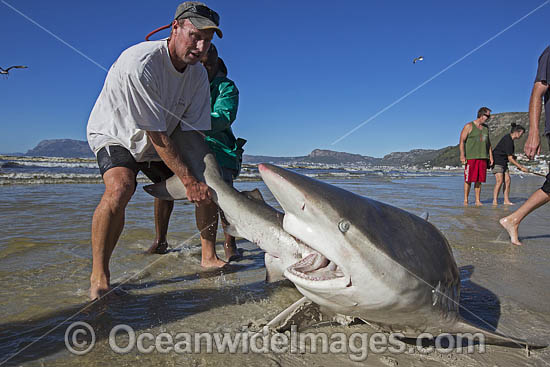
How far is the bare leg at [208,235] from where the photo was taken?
3346 millimetres

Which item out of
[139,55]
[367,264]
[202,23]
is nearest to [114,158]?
[139,55]

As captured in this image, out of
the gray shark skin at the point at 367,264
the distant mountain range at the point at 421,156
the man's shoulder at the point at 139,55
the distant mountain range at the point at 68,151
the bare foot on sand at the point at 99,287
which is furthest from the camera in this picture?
the distant mountain range at the point at 68,151

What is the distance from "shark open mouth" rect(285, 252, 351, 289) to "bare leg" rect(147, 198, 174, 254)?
7.35 ft

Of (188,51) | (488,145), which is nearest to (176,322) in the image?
(188,51)

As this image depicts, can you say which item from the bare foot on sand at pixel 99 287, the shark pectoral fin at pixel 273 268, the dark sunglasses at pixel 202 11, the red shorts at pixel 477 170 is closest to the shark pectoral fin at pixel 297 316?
the shark pectoral fin at pixel 273 268

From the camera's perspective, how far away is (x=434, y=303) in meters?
1.66

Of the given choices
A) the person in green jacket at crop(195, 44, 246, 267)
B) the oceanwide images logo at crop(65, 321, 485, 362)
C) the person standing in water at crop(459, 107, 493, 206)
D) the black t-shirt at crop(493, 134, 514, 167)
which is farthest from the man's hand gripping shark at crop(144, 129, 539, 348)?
the black t-shirt at crop(493, 134, 514, 167)

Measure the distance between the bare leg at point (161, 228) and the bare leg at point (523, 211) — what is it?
13.0 ft

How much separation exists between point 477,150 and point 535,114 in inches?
196

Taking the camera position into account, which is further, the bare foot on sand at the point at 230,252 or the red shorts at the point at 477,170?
the red shorts at the point at 477,170

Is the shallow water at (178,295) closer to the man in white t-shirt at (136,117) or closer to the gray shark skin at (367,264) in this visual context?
the gray shark skin at (367,264)

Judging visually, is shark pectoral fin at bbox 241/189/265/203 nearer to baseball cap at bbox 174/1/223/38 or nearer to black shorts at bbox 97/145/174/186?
black shorts at bbox 97/145/174/186

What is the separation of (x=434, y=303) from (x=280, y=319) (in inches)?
30.6

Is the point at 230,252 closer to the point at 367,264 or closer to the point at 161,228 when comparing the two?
the point at 161,228
